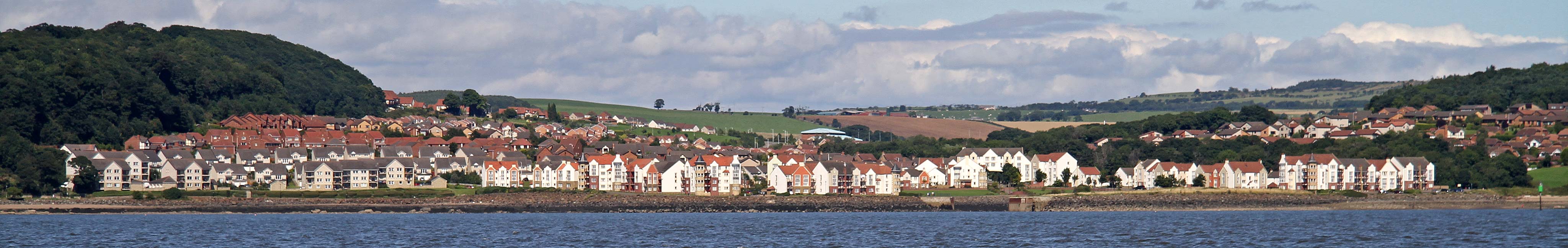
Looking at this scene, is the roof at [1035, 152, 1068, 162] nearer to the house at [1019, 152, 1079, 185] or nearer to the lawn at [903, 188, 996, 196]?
the house at [1019, 152, 1079, 185]

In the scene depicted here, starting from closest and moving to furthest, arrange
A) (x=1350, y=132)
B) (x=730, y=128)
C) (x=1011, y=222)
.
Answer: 1. (x=1011, y=222)
2. (x=1350, y=132)
3. (x=730, y=128)

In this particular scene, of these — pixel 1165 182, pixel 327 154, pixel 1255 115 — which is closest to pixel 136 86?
pixel 327 154

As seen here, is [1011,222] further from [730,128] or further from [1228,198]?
[730,128]

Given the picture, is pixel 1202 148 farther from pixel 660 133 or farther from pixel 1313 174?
pixel 660 133

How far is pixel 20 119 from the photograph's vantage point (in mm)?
94188

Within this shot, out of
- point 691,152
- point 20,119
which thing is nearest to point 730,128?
point 691,152

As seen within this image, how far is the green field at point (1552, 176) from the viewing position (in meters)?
84.9

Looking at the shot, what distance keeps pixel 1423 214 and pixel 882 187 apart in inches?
1178

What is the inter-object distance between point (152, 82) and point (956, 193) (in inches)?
2461

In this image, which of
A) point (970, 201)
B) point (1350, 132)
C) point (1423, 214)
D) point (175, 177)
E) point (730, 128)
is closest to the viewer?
point (1423, 214)

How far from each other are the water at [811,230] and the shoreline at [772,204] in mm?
4816

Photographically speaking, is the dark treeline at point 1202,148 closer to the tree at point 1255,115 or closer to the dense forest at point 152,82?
the tree at point 1255,115

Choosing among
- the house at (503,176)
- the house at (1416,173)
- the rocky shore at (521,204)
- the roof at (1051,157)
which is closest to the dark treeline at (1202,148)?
the house at (1416,173)

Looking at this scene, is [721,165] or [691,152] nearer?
[721,165]
